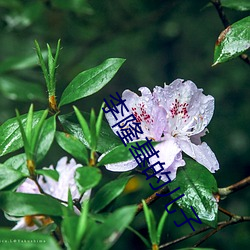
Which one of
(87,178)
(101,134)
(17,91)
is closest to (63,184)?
(101,134)

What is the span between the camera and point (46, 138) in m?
1.00

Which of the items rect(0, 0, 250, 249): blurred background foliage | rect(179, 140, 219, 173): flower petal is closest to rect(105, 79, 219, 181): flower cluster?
rect(179, 140, 219, 173): flower petal

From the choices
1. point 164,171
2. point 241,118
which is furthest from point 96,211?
point 241,118

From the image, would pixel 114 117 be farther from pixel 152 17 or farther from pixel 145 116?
pixel 152 17

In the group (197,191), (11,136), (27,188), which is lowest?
(197,191)

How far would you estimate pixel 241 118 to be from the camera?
2881mm

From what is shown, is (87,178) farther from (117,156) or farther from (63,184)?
(63,184)

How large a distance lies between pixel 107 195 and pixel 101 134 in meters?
0.18

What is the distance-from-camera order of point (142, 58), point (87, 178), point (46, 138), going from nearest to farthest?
1. point (87, 178)
2. point (46, 138)
3. point (142, 58)

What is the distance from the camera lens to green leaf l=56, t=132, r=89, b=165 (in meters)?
0.96

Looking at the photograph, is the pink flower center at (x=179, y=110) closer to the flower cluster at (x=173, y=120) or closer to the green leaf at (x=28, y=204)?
the flower cluster at (x=173, y=120)

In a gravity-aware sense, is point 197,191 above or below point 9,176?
below

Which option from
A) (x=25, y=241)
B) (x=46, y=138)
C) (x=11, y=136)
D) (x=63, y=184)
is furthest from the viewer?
(x=63, y=184)

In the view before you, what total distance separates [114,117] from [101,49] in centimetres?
192
